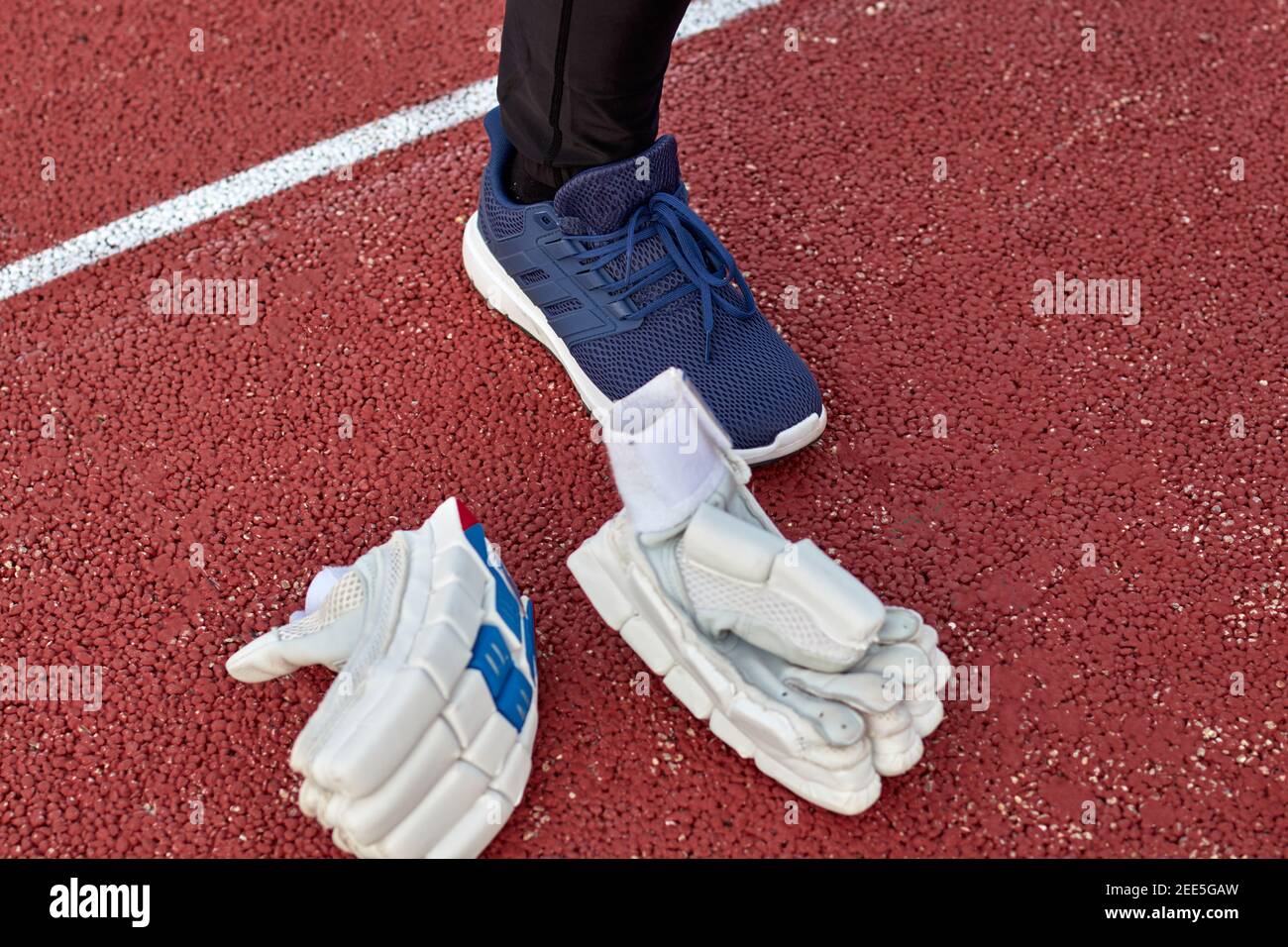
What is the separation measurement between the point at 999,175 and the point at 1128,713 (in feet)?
4.05

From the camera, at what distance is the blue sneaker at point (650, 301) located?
1978 mm

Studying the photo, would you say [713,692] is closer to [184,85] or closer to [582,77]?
[582,77]

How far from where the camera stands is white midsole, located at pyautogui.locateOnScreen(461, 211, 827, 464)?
1994mm

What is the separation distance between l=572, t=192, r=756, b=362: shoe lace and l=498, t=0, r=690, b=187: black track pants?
13 centimetres

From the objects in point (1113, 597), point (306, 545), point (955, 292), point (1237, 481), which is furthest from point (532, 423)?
point (1237, 481)

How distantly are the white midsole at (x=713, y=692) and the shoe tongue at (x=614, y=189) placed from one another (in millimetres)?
596

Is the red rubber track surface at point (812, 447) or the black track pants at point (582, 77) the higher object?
the black track pants at point (582, 77)

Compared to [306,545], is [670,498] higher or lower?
higher

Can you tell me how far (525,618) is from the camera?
1.77 meters

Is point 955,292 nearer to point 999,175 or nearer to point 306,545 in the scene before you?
point 999,175

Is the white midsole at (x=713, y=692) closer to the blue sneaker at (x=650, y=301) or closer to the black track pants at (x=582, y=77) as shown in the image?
the blue sneaker at (x=650, y=301)

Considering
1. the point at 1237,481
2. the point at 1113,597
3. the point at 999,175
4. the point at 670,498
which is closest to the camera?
the point at 670,498

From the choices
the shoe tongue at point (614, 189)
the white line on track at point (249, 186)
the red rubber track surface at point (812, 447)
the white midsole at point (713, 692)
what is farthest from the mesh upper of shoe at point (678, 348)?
the white line on track at point (249, 186)

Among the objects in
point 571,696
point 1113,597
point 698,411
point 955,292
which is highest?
point 698,411
